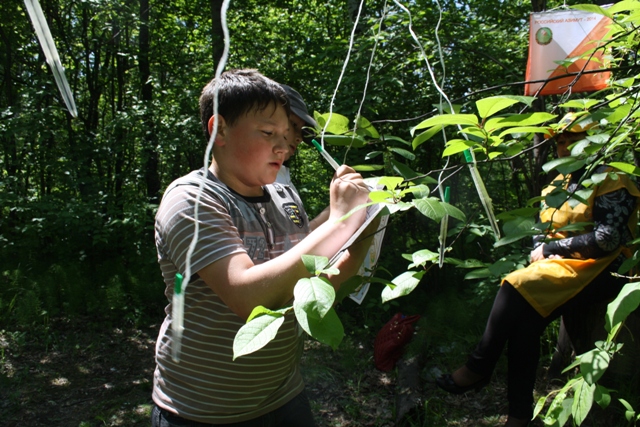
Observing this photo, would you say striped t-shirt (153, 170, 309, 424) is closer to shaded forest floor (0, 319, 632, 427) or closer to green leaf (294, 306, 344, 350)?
green leaf (294, 306, 344, 350)

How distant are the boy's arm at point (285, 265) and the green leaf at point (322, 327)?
0.20 meters

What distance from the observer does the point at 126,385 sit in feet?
13.6

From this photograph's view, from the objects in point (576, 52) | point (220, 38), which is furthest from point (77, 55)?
point (576, 52)

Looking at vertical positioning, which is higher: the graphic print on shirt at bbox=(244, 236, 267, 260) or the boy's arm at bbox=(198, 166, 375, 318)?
the boy's arm at bbox=(198, 166, 375, 318)

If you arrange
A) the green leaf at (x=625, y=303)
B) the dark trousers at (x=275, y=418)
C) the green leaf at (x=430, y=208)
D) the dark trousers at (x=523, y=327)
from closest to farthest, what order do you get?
the green leaf at (x=430, y=208) → the green leaf at (x=625, y=303) → the dark trousers at (x=275, y=418) → the dark trousers at (x=523, y=327)

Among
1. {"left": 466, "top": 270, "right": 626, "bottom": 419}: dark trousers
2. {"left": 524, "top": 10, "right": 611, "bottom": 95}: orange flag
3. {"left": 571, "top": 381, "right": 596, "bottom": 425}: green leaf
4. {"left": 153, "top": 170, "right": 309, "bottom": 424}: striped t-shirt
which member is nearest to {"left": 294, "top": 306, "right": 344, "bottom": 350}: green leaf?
{"left": 153, "top": 170, "right": 309, "bottom": 424}: striped t-shirt

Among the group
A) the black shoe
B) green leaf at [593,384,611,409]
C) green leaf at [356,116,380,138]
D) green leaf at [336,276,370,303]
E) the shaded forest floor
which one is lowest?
the shaded forest floor

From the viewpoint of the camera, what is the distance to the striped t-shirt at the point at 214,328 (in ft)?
3.66

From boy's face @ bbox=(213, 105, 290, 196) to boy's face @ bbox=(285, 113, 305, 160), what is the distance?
41mm

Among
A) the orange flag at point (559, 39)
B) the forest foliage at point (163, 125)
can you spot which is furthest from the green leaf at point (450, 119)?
the forest foliage at point (163, 125)

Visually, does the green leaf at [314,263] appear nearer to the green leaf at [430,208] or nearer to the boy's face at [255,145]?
the green leaf at [430,208]

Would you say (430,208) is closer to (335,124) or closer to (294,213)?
(335,124)

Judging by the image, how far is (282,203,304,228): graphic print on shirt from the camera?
152cm

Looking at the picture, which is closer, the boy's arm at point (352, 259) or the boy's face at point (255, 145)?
the boy's arm at point (352, 259)
